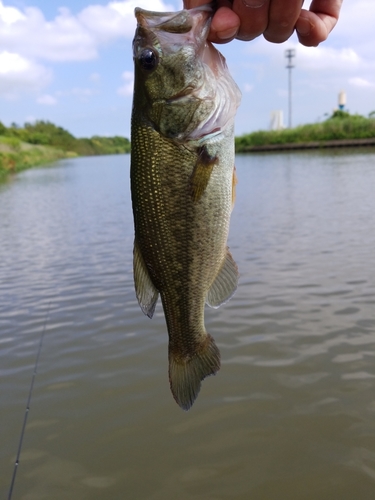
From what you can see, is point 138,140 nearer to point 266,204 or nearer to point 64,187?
point 266,204

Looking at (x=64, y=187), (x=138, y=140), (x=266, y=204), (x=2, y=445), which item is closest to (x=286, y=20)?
(x=138, y=140)

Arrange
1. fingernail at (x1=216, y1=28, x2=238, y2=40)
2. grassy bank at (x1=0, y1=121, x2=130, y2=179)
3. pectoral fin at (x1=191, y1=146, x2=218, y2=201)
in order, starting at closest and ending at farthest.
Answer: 1. fingernail at (x1=216, y1=28, x2=238, y2=40)
2. pectoral fin at (x1=191, y1=146, x2=218, y2=201)
3. grassy bank at (x1=0, y1=121, x2=130, y2=179)

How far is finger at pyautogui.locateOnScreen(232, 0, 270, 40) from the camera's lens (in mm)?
1703

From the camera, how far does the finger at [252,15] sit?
1703 mm

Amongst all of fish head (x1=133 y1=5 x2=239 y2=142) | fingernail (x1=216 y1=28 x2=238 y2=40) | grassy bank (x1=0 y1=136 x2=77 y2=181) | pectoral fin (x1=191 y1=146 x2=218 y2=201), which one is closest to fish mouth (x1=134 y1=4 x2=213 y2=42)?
fish head (x1=133 y1=5 x2=239 y2=142)

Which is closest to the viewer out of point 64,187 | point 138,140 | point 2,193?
point 138,140

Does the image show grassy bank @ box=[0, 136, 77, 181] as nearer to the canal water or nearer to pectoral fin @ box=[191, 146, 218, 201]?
the canal water

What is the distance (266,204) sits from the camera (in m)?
15.8

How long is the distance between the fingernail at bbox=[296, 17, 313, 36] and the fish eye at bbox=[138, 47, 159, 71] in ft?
1.99

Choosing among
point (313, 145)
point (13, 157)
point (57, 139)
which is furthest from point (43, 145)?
point (313, 145)

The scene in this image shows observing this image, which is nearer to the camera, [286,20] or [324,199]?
[286,20]

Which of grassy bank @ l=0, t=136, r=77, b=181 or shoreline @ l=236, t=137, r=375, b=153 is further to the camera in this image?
shoreline @ l=236, t=137, r=375, b=153

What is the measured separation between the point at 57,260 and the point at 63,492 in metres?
7.18

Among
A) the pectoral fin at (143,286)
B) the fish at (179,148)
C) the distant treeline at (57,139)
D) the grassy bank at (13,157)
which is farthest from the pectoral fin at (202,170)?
the distant treeline at (57,139)
